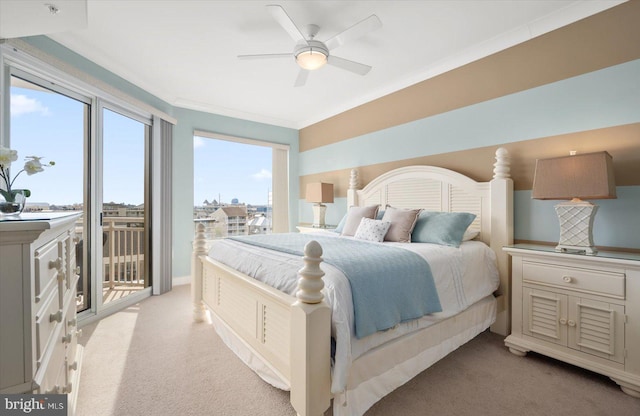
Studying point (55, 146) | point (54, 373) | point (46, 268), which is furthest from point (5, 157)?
point (55, 146)

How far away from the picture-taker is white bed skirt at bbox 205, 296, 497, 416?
1.50m

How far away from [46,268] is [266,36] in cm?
251

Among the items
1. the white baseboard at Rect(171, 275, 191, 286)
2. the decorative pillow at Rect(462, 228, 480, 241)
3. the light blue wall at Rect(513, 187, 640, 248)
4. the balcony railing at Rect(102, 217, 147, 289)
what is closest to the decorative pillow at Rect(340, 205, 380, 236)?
the decorative pillow at Rect(462, 228, 480, 241)

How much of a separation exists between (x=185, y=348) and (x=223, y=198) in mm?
2805

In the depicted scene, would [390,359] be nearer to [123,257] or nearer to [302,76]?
[302,76]

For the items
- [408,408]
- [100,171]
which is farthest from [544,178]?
[100,171]

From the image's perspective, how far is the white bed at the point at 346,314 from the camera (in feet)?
4.52

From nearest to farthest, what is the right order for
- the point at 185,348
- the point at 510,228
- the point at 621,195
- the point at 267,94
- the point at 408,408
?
the point at 408,408, the point at 621,195, the point at 185,348, the point at 510,228, the point at 267,94

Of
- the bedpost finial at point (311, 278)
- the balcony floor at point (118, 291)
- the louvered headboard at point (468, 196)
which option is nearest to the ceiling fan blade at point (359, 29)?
the louvered headboard at point (468, 196)

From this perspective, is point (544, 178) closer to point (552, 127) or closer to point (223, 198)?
point (552, 127)

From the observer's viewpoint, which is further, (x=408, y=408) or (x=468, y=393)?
(x=468, y=393)

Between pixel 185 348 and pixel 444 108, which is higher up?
pixel 444 108

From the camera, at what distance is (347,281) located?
5.08ft

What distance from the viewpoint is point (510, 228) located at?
2619 mm
